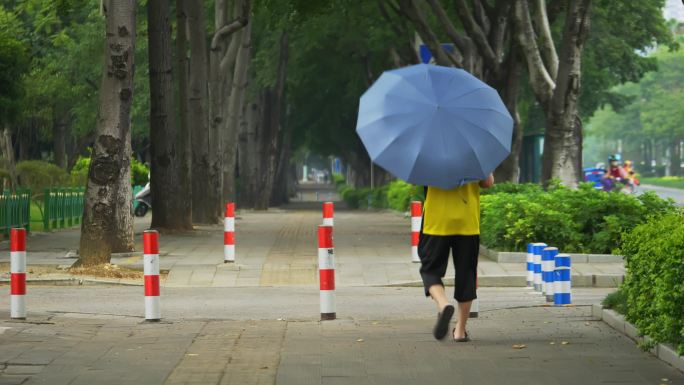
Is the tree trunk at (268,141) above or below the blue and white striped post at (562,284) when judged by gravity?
above

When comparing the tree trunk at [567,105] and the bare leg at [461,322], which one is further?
the tree trunk at [567,105]

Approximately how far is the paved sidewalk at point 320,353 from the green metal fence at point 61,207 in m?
20.7

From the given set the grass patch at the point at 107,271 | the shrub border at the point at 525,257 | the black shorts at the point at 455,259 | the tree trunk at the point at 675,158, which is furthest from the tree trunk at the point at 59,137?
the tree trunk at the point at 675,158

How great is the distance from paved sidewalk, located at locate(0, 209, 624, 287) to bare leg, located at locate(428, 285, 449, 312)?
6747 millimetres

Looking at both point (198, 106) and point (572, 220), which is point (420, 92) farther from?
point (198, 106)

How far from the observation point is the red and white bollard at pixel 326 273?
13.1m

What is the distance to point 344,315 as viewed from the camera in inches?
559

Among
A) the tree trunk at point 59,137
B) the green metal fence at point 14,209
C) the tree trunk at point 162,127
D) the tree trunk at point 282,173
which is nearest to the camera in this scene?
the green metal fence at point 14,209

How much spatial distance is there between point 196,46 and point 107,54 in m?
13.1

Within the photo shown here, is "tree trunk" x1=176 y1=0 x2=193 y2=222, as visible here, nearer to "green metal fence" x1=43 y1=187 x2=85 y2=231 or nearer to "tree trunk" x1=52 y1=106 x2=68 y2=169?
"green metal fence" x1=43 y1=187 x2=85 y2=231

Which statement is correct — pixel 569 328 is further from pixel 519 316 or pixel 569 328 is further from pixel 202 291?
pixel 202 291

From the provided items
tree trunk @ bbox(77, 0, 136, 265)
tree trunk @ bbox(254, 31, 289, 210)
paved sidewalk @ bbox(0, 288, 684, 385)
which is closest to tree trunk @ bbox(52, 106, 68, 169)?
tree trunk @ bbox(254, 31, 289, 210)

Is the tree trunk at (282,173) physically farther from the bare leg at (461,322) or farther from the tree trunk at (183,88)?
the bare leg at (461,322)

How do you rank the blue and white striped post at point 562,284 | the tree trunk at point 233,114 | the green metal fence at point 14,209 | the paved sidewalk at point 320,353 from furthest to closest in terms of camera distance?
the tree trunk at point 233,114, the green metal fence at point 14,209, the blue and white striped post at point 562,284, the paved sidewalk at point 320,353
